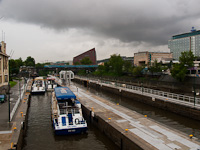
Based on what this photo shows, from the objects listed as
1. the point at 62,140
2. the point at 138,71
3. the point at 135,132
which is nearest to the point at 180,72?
the point at 138,71

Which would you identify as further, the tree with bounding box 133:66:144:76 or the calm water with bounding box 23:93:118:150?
the tree with bounding box 133:66:144:76

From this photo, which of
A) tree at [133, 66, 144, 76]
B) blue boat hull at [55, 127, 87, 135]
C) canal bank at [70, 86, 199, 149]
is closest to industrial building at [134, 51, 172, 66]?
tree at [133, 66, 144, 76]

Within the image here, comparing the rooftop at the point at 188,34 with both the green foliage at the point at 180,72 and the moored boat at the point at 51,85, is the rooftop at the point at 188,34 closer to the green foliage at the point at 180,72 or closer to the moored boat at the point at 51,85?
the green foliage at the point at 180,72

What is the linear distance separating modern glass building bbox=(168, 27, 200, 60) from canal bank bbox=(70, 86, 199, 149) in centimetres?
13004

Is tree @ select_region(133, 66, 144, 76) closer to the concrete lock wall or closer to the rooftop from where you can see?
the concrete lock wall

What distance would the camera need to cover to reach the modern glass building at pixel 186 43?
137m

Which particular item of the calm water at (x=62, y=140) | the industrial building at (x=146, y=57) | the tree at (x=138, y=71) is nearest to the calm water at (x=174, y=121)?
the calm water at (x=62, y=140)

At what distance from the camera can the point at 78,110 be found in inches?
877

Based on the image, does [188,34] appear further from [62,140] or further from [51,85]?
[62,140]

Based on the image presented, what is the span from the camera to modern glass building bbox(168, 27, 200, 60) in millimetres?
137000

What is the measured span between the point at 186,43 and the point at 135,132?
147004 millimetres

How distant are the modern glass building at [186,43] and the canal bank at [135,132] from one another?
5120 inches

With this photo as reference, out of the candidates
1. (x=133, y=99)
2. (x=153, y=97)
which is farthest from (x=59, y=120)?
(x=133, y=99)

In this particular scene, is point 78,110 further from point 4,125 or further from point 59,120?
point 4,125
